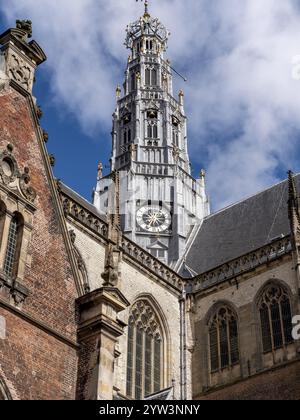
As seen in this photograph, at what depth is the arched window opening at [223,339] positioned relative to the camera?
816 inches

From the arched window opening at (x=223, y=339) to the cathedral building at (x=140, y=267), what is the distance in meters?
0.04

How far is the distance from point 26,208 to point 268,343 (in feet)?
40.4

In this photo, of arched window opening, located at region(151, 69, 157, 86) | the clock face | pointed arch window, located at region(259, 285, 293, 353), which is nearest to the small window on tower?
arched window opening, located at region(151, 69, 157, 86)

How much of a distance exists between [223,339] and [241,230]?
18.2ft

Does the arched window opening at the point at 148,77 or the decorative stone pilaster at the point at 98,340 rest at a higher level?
the arched window opening at the point at 148,77

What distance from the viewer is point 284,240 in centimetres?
2122

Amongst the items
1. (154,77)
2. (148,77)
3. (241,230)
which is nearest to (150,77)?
(148,77)

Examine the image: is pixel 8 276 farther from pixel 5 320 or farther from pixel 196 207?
pixel 196 207

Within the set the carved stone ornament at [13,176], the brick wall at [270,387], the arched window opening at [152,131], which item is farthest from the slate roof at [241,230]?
the carved stone ornament at [13,176]

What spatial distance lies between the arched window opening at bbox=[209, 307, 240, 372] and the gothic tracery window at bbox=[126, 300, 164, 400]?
65.9 inches

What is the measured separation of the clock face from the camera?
2875 cm

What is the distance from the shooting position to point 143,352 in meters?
20.2

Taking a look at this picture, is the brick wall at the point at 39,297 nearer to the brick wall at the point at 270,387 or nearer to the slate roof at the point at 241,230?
the brick wall at the point at 270,387

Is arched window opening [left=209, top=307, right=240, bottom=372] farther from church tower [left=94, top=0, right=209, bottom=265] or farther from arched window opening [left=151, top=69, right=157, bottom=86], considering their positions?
arched window opening [left=151, top=69, right=157, bottom=86]
